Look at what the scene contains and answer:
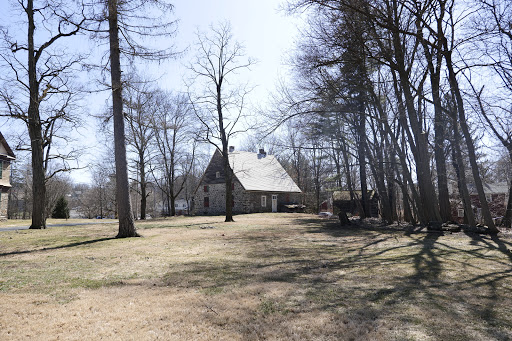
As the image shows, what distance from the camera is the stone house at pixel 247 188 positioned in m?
32.5

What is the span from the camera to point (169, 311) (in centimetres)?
371

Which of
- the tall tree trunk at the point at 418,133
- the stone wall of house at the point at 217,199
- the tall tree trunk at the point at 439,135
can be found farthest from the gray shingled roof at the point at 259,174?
the tall tree trunk at the point at 418,133

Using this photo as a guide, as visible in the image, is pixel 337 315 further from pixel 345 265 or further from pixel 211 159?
pixel 211 159

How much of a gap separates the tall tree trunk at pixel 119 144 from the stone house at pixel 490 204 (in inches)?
771

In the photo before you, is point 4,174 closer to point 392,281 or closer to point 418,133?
point 418,133

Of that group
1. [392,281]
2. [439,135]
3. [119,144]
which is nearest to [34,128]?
[119,144]

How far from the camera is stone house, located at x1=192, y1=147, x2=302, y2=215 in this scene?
32531 mm

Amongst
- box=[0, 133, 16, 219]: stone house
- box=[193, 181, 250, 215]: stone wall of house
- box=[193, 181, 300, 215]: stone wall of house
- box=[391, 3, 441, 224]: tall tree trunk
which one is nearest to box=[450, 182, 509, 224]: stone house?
box=[391, 3, 441, 224]: tall tree trunk

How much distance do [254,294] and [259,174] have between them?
30730 mm

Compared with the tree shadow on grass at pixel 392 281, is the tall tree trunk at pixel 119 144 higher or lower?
higher

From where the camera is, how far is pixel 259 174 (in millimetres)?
35094

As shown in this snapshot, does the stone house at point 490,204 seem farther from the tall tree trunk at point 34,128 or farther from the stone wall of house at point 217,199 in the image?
the tall tree trunk at point 34,128

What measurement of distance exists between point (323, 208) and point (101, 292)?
3997 cm

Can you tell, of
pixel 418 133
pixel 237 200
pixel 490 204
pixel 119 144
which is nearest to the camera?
pixel 119 144
